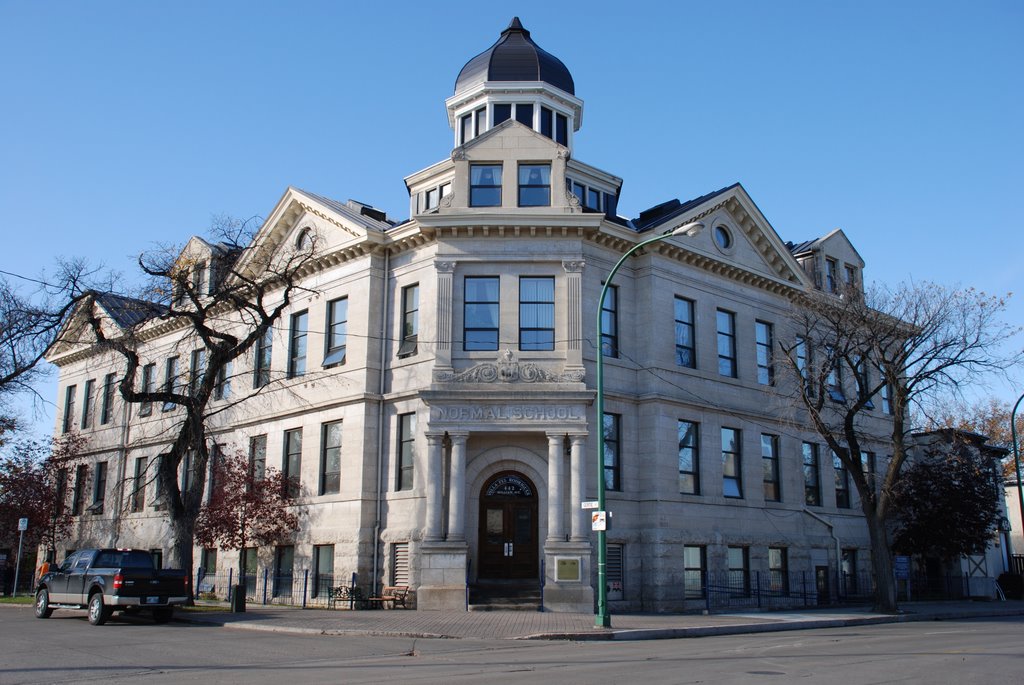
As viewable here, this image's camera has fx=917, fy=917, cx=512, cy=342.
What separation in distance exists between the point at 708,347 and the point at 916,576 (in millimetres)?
15846

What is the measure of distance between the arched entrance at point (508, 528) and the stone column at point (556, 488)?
1.11 m

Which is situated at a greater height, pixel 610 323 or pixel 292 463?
pixel 610 323

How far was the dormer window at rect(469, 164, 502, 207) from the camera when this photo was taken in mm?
29672

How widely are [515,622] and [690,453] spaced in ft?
35.9

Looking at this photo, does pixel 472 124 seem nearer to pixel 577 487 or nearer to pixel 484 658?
pixel 577 487

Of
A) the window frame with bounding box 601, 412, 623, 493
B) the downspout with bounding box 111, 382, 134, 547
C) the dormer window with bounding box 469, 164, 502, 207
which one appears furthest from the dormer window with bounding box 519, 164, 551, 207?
the downspout with bounding box 111, 382, 134, 547

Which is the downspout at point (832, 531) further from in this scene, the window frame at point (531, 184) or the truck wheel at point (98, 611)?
the truck wheel at point (98, 611)

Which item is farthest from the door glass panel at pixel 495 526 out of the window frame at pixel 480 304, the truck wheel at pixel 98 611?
the truck wheel at pixel 98 611

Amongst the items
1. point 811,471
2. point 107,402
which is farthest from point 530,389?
point 107,402

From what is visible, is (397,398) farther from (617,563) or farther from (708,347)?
(708,347)

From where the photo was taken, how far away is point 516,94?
1426 inches

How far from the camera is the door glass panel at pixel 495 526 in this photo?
27.5 m

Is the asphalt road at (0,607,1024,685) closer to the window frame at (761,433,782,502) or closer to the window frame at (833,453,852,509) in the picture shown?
the window frame at (761,433,782,502)

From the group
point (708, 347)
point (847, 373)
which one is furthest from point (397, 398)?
point (847, 373)
